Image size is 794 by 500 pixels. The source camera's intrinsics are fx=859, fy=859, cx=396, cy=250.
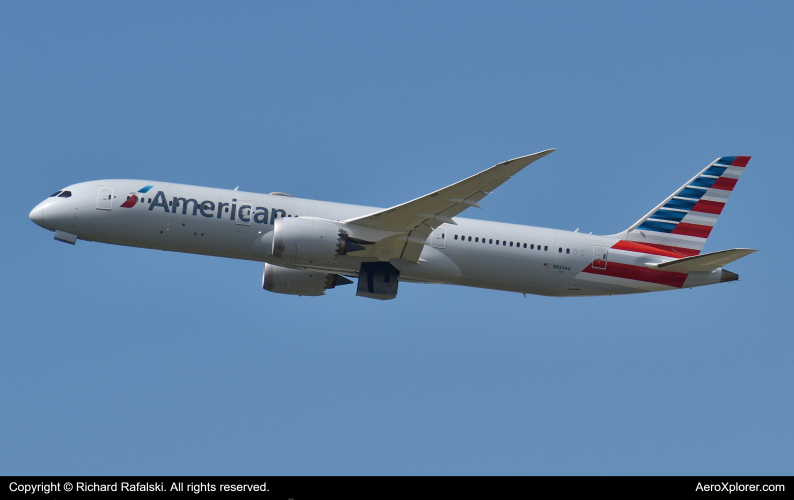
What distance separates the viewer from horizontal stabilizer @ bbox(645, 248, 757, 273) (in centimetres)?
3656

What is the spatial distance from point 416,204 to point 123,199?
1261 cm

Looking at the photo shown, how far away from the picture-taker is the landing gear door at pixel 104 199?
36688mm

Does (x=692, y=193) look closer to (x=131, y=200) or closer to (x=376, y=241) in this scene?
(x=376, y=241)

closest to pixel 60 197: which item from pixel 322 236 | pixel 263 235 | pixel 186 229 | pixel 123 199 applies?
pixel 123 199

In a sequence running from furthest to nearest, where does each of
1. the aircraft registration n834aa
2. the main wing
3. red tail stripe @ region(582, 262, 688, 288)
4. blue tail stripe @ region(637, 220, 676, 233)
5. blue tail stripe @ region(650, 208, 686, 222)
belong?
1. blue tail stripe @ region(650, 208, 686, 222)
2. blue tail stripe @ region(637, 220, 676, 233)
3. red tail stripe @ region(582, 262, 688, 288)
4. the aircraft registration n834aa
5. the main wing

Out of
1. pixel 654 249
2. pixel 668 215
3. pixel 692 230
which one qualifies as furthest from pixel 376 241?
pixel 692 230

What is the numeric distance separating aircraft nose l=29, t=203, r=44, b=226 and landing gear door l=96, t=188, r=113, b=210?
2594mm

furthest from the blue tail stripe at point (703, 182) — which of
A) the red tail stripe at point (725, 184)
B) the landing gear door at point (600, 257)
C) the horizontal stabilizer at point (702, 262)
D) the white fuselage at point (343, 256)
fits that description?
the landing gear door at point (600, 257)

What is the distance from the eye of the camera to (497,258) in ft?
125

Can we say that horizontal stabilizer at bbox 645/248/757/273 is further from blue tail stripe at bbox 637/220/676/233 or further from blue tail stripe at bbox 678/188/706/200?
blue tail stripe at bbox 678/188/706/200

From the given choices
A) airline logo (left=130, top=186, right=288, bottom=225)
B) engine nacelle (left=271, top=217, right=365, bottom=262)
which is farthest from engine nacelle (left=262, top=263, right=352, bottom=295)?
engine nacelle (left=271, top=217, right=365, bottom=262)

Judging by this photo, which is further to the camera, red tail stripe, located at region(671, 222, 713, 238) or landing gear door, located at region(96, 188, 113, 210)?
red tail stripe, located at region(671, 222, 713, 238)

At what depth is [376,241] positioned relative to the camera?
119ft

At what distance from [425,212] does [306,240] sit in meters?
5.03
